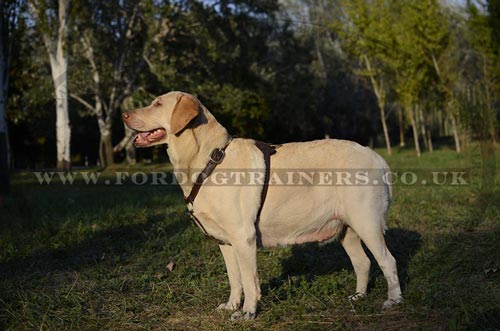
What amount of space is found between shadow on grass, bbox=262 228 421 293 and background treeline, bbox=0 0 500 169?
15634 mm

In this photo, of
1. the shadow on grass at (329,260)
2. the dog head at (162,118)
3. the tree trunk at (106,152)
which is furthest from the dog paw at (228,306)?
the tree trunk at (106,152)

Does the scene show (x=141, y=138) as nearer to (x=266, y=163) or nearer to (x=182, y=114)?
(x=182, y=114)

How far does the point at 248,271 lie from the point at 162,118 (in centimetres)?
140

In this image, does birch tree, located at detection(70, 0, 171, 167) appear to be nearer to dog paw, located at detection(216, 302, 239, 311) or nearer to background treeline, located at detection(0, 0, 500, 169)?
background treeline, located at detection(0, 0, 500, 169)

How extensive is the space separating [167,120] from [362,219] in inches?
69.3

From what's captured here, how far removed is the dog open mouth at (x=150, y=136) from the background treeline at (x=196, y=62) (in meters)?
16.4

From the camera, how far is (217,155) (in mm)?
4406

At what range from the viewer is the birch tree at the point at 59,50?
828 inches

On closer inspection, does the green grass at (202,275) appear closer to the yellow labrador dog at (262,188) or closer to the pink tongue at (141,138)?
the yellow labrador dog at (262,188)

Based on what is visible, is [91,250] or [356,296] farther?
[91,250]

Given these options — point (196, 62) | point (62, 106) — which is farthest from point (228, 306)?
point (196, 62)

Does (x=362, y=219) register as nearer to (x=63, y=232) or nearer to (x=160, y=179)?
(x=63, y=232)

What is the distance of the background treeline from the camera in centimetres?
2348

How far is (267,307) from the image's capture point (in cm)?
447
